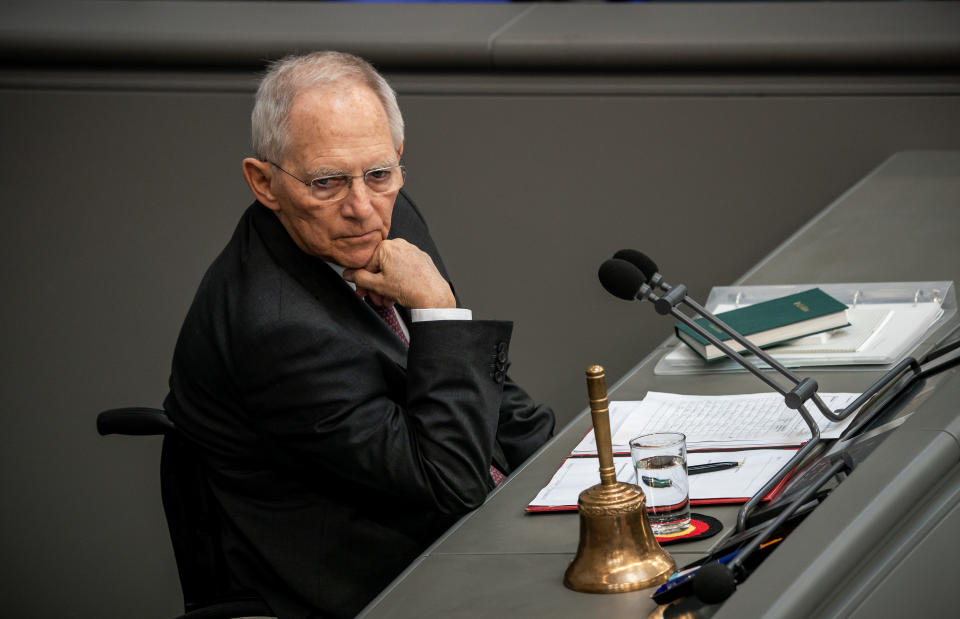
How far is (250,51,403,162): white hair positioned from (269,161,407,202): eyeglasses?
0.03 meters

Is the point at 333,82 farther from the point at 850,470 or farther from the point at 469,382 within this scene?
the point at 850,470

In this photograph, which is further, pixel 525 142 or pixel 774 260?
pixel 525 142

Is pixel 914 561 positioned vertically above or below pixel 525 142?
below

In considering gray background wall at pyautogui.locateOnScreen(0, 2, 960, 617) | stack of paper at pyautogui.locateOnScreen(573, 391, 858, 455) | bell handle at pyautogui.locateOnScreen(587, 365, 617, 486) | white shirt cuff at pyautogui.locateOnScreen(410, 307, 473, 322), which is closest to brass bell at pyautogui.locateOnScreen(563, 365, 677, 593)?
bell handle at pyautogui.locateOnScreen(587, 365, 617, 486)

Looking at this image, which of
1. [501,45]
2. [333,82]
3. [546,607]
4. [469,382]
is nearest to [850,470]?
[546,607]

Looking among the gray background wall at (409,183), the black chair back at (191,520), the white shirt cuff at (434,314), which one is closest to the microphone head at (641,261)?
the white shirt cuff at (434,314)

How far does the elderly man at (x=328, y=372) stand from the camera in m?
1.54

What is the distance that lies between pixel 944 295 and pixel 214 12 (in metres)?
2.10

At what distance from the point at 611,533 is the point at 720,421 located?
0.51 meters

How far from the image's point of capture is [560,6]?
3221 mm

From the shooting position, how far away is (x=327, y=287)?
1642 mm

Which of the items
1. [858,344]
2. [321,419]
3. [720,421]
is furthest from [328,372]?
[858,344]

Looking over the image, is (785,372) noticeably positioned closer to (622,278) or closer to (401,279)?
(622,278)

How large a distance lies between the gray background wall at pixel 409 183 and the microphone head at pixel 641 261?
5.35 ft
